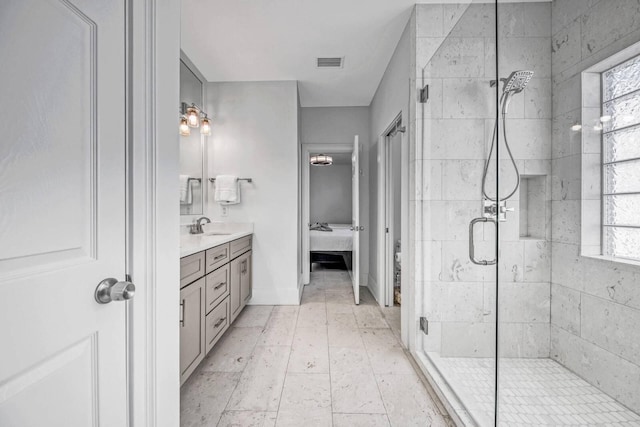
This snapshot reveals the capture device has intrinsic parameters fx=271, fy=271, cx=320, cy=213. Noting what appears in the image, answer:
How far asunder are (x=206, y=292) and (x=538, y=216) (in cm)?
202

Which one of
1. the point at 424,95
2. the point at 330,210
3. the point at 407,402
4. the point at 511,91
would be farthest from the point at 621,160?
the point at 330,210

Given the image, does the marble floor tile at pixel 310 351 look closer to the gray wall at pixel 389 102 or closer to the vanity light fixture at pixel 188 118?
the gray wall at pixel 389 102

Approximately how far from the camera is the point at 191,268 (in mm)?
1593

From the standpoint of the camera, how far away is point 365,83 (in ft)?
10.6

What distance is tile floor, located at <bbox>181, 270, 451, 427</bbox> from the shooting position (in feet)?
4.70

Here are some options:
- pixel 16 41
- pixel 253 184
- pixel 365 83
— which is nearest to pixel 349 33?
pixel 365 83

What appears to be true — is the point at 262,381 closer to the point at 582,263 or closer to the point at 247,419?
the point at 247,419

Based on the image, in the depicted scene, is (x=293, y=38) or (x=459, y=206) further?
(x=293, y=38)

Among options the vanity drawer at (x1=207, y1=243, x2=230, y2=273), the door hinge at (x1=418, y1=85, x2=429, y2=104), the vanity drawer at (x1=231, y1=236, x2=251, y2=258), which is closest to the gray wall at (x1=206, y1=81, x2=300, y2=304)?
the vanity drawer at (x1=231, y1=236, x2=251, y2=258)

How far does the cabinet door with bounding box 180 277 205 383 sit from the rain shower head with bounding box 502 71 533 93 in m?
2.11

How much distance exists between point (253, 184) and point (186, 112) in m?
0.98

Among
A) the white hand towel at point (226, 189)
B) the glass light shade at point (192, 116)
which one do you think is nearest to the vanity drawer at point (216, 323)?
the white hand towel at point (226, 189)

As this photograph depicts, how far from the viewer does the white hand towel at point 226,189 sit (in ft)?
9.91

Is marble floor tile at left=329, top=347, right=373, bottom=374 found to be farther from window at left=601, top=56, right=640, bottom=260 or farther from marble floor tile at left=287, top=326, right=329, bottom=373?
window at left=601, top=56, right=640, bottom=260
